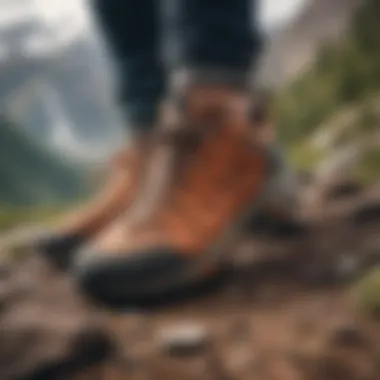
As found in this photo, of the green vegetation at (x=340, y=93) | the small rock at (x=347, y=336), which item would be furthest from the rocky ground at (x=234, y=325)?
the green vegetation at (x=340, y=93)

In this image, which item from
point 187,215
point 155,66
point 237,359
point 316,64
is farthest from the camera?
point 316,64

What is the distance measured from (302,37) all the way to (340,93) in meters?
0.07

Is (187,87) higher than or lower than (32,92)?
lower

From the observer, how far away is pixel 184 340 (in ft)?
1.74

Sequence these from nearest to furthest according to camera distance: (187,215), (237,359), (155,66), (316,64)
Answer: (237,359) < (187,215) < (155,66) < (316,64)

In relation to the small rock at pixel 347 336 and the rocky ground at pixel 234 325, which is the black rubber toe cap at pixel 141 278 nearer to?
the rocky ground at pixel 234 325

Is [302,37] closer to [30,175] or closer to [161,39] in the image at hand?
[161,39]

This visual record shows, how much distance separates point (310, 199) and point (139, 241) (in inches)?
8.6

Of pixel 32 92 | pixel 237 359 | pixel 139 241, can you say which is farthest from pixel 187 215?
pixel 32 92

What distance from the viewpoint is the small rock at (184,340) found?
0.52 m

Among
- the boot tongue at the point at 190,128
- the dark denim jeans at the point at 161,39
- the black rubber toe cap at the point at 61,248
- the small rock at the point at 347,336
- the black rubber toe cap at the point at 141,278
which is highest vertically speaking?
the dark denim jeans at the point at 161,39

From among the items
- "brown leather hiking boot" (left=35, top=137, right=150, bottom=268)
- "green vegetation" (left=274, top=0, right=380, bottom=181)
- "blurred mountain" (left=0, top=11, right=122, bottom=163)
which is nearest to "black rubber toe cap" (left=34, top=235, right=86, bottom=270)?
"brown leather hiking boot" (left=35, top=137, right=150, bottom=268)

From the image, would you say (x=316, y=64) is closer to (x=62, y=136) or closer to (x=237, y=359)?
(x=62, y=136)

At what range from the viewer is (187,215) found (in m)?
0.62
